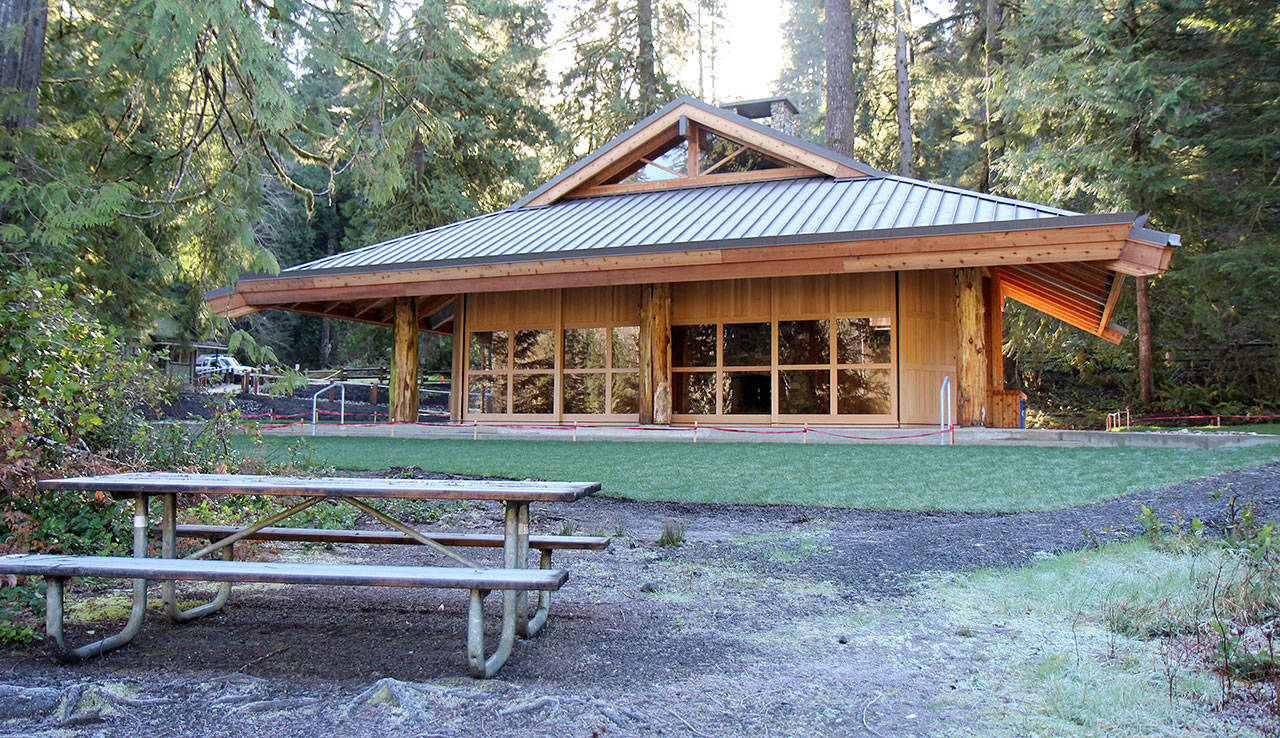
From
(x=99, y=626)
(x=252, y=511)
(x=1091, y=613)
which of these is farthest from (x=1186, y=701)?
Answer: (x=252, y=511)

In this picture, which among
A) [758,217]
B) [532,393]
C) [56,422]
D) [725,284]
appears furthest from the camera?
[532,393]

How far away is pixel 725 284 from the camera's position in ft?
52.2

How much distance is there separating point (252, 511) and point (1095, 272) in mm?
12570

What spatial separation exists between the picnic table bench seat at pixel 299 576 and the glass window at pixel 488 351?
13791mm

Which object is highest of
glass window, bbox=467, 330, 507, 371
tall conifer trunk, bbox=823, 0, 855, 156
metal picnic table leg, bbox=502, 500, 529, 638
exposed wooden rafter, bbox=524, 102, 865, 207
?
tall conifer trunk, bbox=823, 0, 855, 156

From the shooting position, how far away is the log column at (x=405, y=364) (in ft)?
55.3

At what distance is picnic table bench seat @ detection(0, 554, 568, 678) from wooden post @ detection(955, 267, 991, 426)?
1103cm

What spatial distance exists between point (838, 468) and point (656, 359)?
19.5 feet

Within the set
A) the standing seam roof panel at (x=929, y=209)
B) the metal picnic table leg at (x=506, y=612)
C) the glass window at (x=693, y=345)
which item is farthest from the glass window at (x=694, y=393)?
the metal picnic table leg at (x=506, y=612)

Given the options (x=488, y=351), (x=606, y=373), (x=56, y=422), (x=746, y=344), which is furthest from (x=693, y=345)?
(x=56, y=422)

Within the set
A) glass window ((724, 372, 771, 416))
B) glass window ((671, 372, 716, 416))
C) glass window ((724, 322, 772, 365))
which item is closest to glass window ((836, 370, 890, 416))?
glass window ((724, 372, 771, 416))

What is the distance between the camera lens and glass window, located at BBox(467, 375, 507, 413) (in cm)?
1747

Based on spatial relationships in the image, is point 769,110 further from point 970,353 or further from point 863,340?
point 970,353

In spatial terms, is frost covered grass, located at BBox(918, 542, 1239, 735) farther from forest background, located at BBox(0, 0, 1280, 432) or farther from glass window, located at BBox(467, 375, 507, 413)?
glass window, located at BBox(467, 375, 507, 413)
